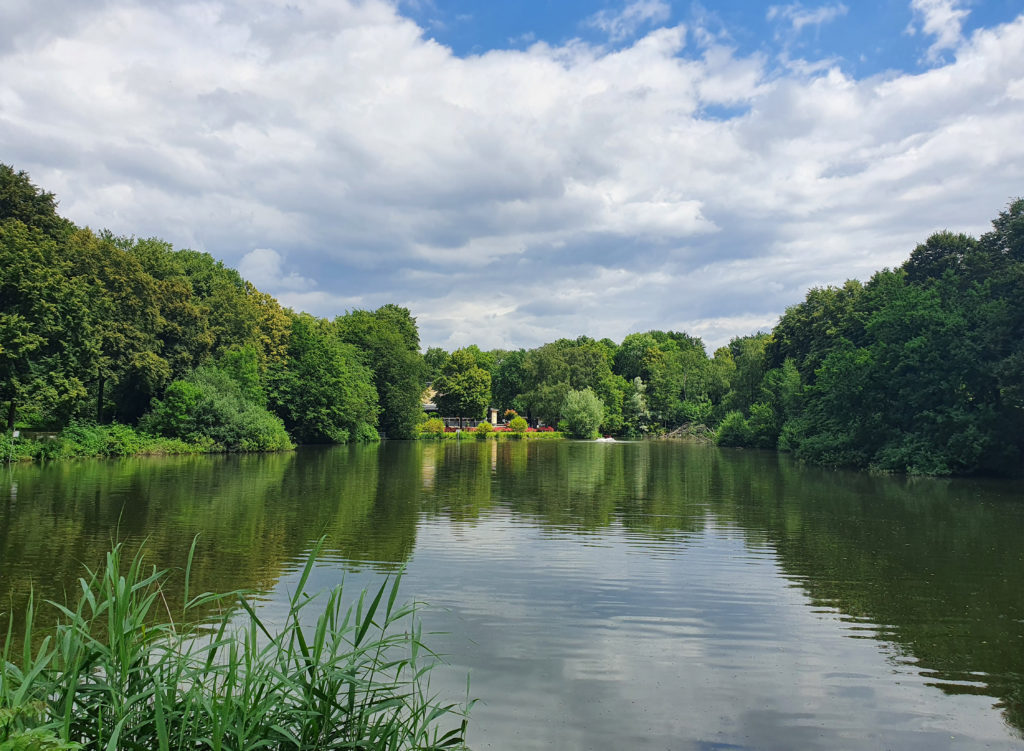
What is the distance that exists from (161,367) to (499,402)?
67.9 meters

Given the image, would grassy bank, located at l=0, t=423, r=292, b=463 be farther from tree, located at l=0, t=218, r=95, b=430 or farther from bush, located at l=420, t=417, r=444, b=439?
bush, located at l=420, t=417, r=444, b=439

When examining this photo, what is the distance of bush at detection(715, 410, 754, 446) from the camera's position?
5231 cm

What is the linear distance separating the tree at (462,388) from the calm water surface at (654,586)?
210 ft

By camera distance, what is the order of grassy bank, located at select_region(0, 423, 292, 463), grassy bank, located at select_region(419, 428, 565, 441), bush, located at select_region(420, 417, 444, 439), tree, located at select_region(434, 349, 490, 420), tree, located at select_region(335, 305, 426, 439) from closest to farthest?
1. grassy bank, located at select_region(0, 423, 292, 463)
2. tree, located at select_region(335, 305, 426, 439)
3. grassy bank, located at select_region(419, 428, 565, 441)
4. bush, located at select_region(420, 417, 444, 439)
5. tree, located at select_region(434, 349, 490, 420)

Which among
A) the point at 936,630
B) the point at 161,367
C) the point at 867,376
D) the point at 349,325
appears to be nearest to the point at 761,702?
the point at 936,630

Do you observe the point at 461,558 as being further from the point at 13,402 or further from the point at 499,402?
the point at 499,402

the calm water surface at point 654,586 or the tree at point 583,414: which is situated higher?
the tree at point 583,414

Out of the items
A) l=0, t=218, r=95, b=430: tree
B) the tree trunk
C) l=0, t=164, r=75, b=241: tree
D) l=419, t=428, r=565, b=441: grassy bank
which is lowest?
l=419, t=428, r=565, b=441: grassy bank

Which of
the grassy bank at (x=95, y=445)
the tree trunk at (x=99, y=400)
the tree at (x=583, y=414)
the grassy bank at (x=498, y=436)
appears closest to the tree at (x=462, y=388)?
the grassy bank at (x=498, y=436)

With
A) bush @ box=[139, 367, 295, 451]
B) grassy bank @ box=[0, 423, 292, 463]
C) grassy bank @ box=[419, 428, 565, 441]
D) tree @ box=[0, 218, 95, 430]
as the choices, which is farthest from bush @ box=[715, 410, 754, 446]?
tree @ box=[0, 218, 95, 430]

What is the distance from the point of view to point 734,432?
54750 millimetres

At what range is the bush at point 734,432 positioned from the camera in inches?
2059

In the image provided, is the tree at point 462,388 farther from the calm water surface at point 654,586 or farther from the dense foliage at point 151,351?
the calm water surface at point 654,586

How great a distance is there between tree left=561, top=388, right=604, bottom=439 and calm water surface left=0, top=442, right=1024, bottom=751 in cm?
5565
